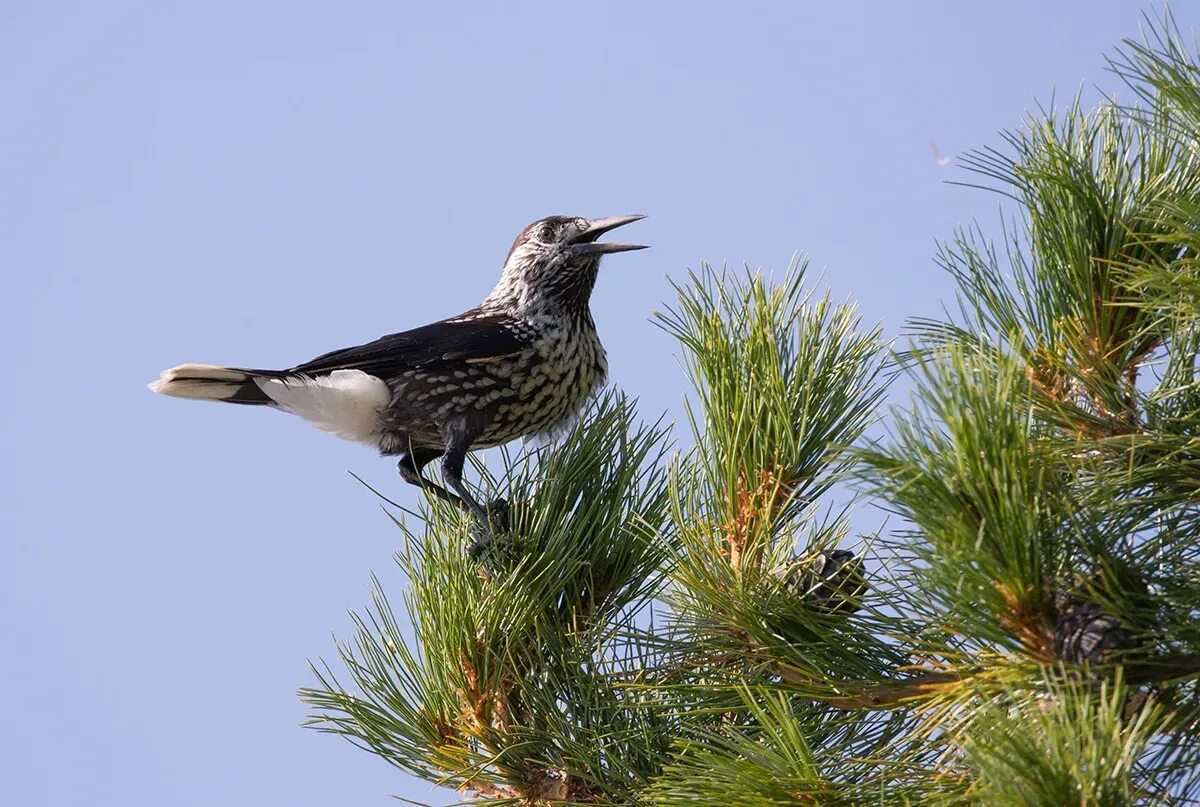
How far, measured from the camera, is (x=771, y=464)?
258cm

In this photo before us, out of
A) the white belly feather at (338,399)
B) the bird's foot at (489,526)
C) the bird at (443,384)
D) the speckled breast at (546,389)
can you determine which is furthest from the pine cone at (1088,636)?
the white belly feather at (338,399)

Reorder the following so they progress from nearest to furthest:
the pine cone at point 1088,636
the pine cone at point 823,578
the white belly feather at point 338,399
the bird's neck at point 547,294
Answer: the pine cone at point 1088,636 → the pine cone at point 823,578 → the white belly feather at point 338,399 → the bird's neck at point 547,294

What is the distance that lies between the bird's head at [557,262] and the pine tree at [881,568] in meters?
1.94

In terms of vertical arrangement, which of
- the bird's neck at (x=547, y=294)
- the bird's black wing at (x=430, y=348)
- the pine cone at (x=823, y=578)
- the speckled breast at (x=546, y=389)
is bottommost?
the pine cone at (x=823, y=578)

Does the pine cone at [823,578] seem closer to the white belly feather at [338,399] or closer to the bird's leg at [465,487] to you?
the bird's leg at [465,487]

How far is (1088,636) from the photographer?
5.74 ft

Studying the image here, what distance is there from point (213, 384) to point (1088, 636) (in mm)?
3784

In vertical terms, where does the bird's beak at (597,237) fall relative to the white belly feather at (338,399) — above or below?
above

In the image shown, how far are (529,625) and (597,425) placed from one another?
1.83ft

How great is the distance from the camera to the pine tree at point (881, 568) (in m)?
1.77

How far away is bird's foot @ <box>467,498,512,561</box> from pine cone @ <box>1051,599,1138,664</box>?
138cm

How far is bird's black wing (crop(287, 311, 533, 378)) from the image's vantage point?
4578 millimetres

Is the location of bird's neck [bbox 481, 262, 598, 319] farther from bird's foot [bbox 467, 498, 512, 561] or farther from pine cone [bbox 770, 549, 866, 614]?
pine cone [bbox 770, 549, 866, 614]

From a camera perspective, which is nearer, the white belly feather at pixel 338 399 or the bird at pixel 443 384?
the bird at pixel 443 384
